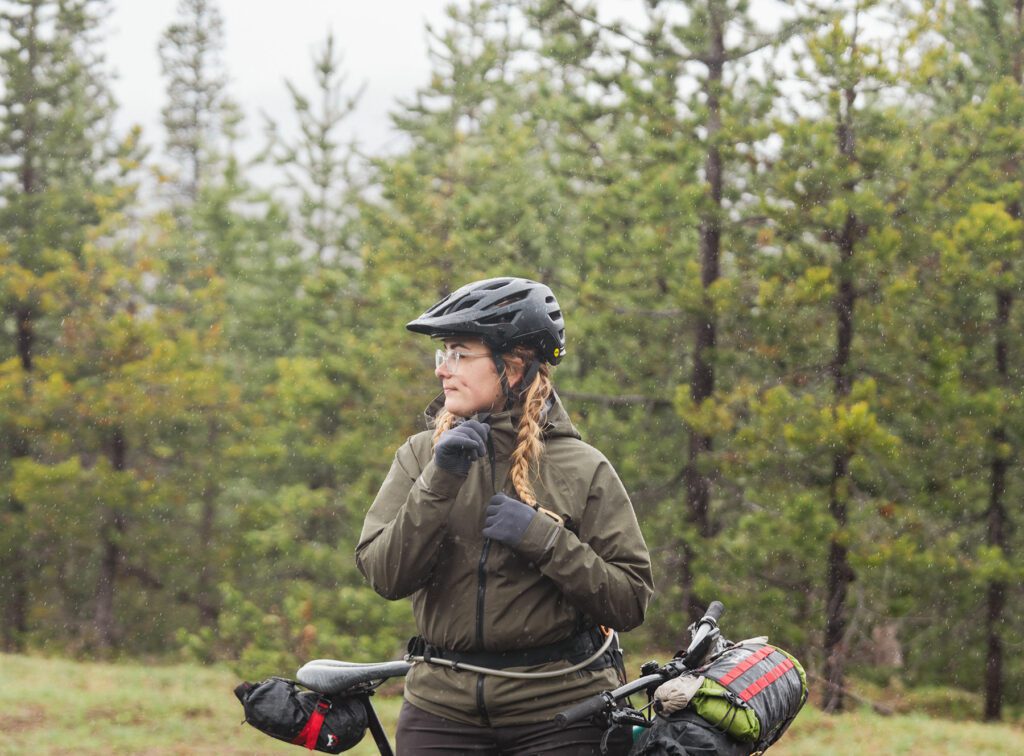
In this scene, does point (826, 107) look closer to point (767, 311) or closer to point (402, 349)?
point (767, 311)

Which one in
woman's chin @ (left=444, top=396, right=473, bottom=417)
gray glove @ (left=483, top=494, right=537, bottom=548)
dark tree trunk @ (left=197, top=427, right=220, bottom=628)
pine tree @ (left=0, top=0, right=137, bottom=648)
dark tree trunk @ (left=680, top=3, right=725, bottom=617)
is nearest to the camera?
gray glove @ (left=483, top=494, right=537, bottom=548)

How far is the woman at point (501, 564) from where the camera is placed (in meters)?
2.73

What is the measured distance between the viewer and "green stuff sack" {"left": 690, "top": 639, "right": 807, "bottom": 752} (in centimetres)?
259

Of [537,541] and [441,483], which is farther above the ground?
[441,483]

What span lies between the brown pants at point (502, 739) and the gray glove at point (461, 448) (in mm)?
639

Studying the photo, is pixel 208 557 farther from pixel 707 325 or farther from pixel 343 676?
pixel 343 676

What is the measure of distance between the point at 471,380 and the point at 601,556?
0.58 metres

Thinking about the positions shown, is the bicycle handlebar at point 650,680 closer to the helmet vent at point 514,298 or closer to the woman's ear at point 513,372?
the woman's ear at point 513,372

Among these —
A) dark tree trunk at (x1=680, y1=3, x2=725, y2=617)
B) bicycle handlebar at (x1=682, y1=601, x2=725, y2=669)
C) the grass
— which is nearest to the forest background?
dark tree trunk at (x1=680, y1=3, x2=725, y2=617)

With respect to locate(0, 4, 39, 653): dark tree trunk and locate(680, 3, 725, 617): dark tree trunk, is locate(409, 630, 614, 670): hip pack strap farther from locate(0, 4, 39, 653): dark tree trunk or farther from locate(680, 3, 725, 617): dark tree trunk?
locate(0, 4, 39, 653): dark tree trunk


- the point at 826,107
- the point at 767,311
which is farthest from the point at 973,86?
the point at 767,311

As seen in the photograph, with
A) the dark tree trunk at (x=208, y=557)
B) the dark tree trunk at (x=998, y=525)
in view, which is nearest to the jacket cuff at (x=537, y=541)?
the dark tree trunk at (x=998, y=525)

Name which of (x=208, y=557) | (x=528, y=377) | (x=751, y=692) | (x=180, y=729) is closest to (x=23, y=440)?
(x=208, y=557)

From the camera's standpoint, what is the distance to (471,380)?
9.84 feet
